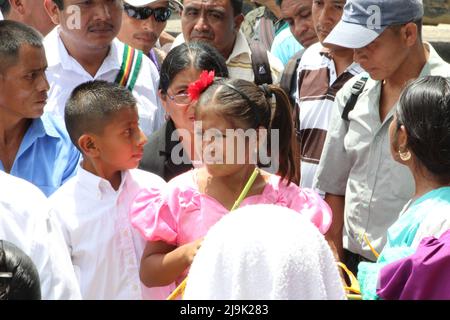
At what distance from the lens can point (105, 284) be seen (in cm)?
376

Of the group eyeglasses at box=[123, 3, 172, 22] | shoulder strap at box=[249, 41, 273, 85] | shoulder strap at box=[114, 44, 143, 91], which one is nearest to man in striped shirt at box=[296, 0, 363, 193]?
shoulder strap at box=[249, 41, 273, 85]

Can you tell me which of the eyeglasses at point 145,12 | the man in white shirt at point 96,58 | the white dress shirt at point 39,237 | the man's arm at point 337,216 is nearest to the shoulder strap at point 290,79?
the man in white shirt at point 96,58

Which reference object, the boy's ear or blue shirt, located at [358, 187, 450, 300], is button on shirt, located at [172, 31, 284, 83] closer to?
the boy's ear

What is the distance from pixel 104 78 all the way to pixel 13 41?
A: 30.1 inches

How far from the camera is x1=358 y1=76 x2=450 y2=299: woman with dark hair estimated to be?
3.25 meters

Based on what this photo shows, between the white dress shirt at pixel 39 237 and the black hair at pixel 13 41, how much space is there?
49.2 inches

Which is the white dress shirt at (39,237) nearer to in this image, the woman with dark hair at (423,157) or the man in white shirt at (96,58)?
the woman with dark hair at (423,157)

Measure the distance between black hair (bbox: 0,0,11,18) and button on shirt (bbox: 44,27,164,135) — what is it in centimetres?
108

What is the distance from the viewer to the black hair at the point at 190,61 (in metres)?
4.34

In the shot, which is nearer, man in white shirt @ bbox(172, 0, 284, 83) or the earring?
the earring

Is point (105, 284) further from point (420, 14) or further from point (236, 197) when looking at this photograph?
point (420, 14)

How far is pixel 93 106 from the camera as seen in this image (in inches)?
155

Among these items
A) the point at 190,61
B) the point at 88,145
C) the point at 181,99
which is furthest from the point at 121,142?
the point at 190,61

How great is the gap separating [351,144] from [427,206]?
100cm
